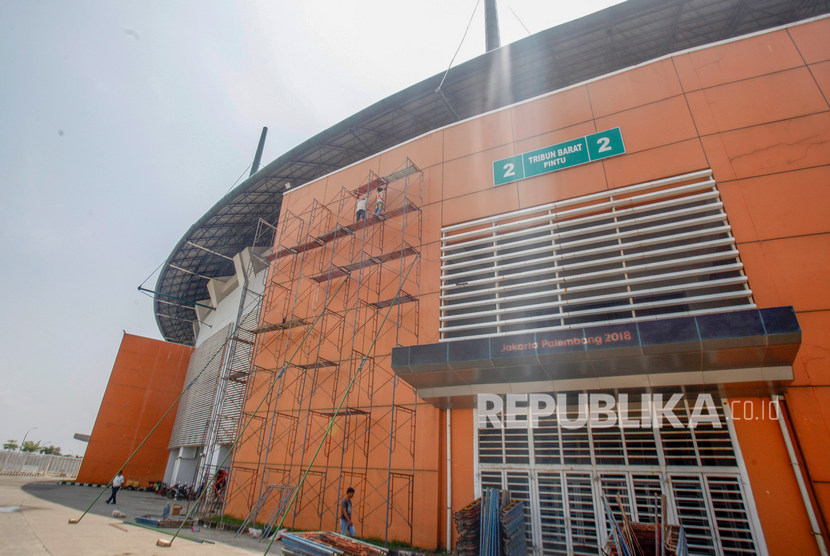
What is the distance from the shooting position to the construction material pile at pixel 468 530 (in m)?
8.32

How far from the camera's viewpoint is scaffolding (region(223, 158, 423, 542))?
39.5 feet

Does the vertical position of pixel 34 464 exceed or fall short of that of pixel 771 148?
it falls short

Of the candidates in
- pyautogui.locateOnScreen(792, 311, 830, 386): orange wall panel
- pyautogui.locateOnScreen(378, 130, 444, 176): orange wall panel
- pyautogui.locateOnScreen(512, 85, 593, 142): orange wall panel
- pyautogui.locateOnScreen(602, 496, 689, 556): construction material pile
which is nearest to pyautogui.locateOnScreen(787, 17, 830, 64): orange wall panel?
pyautogui.locateOnScreen(512, 85, 593, 142): orange wall panel

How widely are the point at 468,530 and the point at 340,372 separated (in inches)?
271

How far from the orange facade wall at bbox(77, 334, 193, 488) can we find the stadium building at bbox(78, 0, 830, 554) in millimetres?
20435

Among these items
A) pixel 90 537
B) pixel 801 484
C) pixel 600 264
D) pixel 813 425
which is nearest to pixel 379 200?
pixel 600 264

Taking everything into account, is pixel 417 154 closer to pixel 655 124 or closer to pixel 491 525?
pixel 655 124

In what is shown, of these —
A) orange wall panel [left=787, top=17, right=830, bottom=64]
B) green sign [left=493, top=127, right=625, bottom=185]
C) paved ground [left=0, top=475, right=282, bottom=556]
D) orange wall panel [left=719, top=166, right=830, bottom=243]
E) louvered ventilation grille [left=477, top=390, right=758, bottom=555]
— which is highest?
orange wall panel [left=787, top=17, right=830, bottom=64]

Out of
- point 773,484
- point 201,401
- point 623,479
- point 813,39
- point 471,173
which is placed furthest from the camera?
point 201,401

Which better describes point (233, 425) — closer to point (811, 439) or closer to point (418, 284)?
point (418, 284)

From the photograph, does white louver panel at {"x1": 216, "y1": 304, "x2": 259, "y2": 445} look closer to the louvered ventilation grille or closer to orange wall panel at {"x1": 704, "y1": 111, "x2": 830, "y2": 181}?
the louvered ventilation grille

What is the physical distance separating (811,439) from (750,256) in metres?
3.90

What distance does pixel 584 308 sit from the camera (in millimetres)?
10820

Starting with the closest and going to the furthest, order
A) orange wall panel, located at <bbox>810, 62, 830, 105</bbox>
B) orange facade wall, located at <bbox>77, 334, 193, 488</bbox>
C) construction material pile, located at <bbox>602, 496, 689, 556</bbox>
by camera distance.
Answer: construction material pile, located at <bbox>602, 496, 689, 556</bbox>, orange wall panel, located at <bbox>810, 62, 830, 105</bbox>, orange facade wall, located at <bbox>77, 334, 193, 488</bbox>
